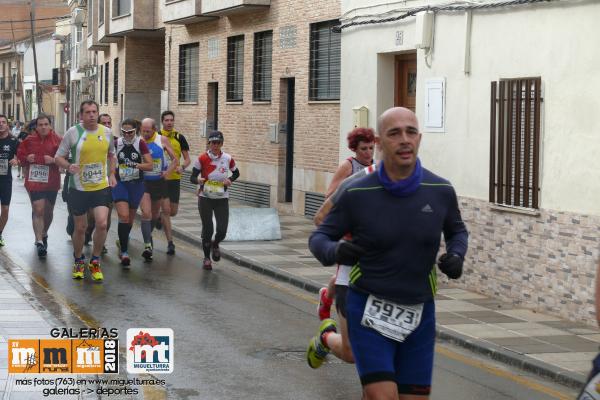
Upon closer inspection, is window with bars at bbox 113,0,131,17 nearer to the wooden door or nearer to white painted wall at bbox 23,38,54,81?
the wooden door

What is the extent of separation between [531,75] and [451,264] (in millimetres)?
6870

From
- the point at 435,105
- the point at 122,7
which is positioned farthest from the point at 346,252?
the point at 122,7

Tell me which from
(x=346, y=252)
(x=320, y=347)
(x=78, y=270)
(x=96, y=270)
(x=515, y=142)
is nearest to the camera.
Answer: (x=346, y=252)

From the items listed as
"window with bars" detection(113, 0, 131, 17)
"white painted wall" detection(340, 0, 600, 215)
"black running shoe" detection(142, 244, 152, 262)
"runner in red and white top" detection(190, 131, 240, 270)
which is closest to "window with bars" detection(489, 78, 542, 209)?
"white painted wall" detection(340, 0, 600, 215)

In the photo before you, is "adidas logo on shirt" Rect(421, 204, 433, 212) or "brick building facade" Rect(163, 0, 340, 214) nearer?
"adidas logo on shirt" Rect(421, 204, 433, 212)

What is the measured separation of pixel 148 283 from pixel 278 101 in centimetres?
1100

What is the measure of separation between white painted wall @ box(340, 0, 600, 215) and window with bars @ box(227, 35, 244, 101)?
1023 cm

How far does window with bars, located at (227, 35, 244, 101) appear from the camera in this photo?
26.6 meters

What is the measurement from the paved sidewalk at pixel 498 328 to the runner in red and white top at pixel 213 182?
0.76 metres

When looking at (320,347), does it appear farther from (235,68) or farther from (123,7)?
(123,7)

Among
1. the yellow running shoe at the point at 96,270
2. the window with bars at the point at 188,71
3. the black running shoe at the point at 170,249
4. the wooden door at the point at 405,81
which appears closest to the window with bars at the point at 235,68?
the window with bars at the point at 188,71

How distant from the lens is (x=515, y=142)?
1263cm

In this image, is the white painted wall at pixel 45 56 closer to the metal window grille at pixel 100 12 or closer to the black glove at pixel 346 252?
the metal window grille at pixel 100 12

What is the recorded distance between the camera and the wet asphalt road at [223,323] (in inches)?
330
